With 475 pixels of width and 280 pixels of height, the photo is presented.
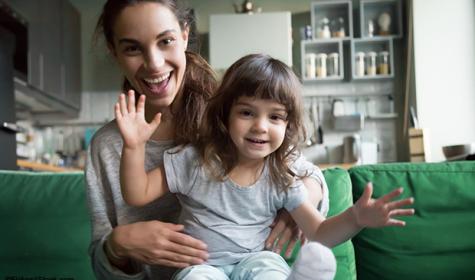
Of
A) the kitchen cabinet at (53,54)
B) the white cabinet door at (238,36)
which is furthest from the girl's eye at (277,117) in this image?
the white cabinet door at (238,36)

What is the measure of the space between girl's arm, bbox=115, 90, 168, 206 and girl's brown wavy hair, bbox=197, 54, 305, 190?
153mm

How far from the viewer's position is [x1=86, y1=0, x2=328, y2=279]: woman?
1110mm

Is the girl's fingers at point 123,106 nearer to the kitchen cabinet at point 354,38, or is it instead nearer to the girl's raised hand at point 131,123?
the girl's raised hand at point 131,123

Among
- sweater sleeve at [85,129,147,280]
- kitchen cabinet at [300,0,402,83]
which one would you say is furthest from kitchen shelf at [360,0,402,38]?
sweater sleeve at [85,129,147,280]

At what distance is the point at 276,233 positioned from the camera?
1201 millimetres

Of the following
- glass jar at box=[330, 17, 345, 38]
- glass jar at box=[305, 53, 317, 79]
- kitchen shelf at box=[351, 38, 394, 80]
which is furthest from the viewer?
glass jar at box=[330, 17, 345, 38]

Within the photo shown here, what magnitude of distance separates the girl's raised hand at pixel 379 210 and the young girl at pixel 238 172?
0.27 feet

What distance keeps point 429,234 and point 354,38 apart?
379 centimetres

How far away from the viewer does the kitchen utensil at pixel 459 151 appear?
2723mm

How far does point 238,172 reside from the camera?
1.20 meters

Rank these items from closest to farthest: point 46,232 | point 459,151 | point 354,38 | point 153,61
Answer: point 153,61 → point 46,232 → point 459,151 → point 354,38

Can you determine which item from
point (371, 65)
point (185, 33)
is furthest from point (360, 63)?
point (185, 33)

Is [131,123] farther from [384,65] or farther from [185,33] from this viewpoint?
[384,65]

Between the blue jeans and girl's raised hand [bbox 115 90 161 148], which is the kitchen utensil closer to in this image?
the blue jeans
